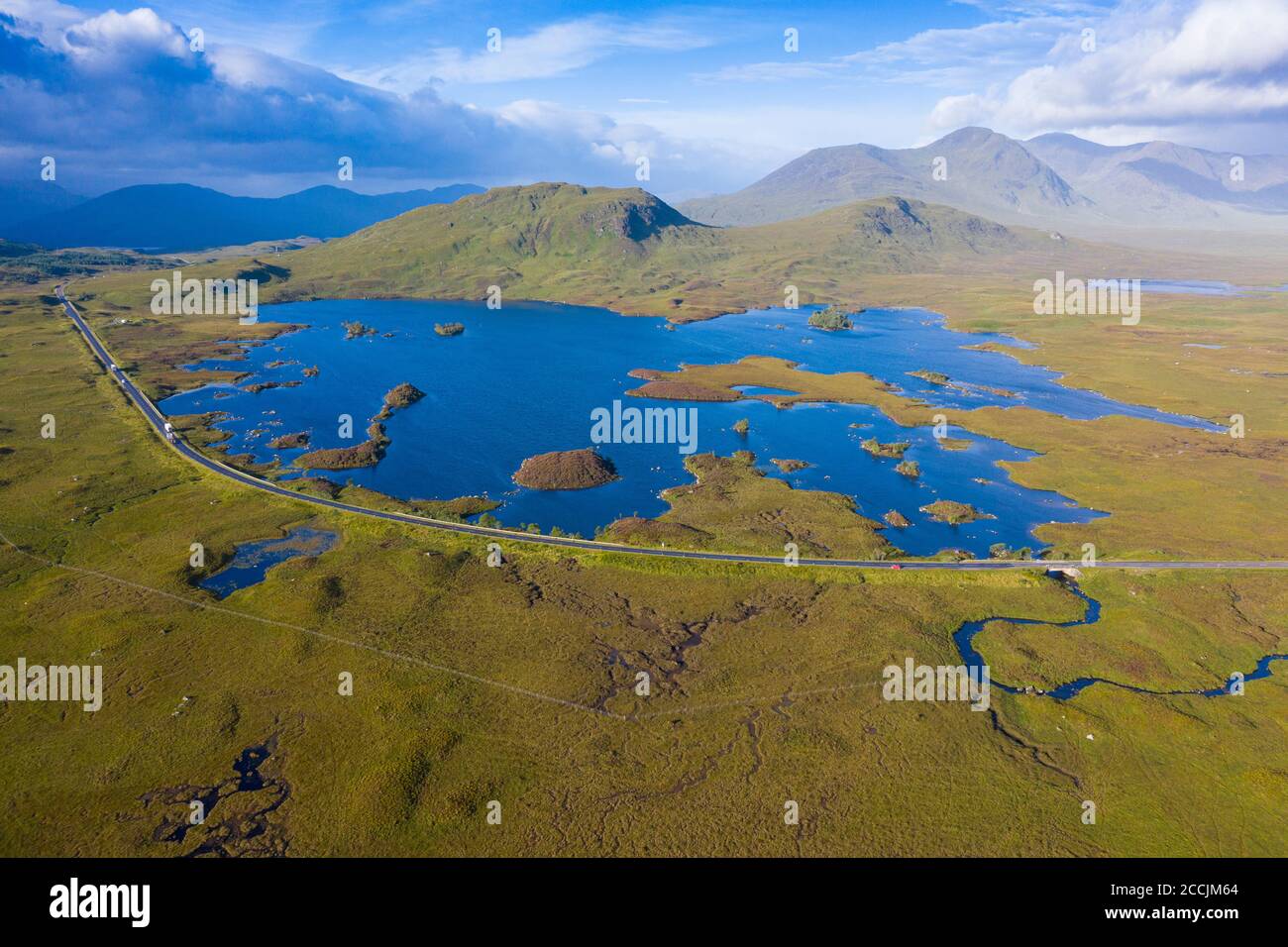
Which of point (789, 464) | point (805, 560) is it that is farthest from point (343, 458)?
point (805, 560)

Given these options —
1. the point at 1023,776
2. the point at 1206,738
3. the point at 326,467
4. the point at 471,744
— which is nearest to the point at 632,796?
the point at 471,744

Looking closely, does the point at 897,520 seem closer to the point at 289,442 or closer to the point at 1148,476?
the point at 1148,476

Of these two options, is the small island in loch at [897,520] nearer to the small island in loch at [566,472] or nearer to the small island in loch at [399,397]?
the small island in loch at [566,472]

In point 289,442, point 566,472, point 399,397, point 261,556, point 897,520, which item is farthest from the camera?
point 399,397

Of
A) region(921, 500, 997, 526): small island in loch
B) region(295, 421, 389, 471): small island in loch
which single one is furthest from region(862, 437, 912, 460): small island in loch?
region(295, 421, 389, 471): small island in loch

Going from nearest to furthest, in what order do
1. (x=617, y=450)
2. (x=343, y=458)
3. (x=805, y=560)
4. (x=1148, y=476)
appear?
1. (x=805, y=560)
2. (x=343, y=458)
3. (x=1148, y=476)
4. (x=617, y=450)

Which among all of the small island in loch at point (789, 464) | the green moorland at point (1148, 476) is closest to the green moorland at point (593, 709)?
the green moorland at point (1148, 476)
